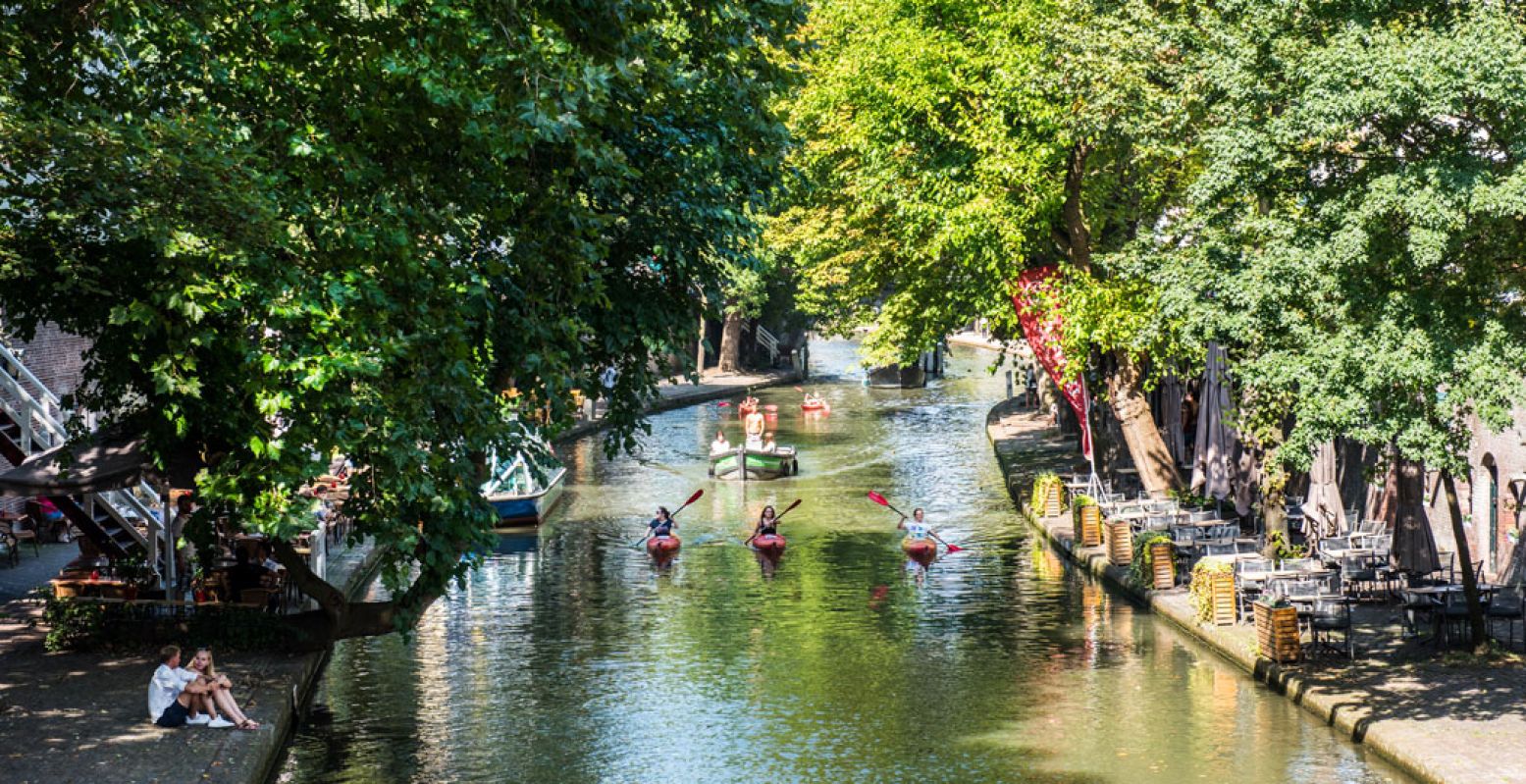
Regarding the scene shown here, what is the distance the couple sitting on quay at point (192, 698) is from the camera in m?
17.9

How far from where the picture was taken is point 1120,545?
96.5 ft

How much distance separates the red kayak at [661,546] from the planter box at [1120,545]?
8.47m

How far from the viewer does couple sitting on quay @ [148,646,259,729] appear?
17.9 metres

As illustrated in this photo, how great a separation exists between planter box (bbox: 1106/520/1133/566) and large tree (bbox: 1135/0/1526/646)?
32.7 feet

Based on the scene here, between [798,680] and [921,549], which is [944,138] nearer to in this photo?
[921,549]

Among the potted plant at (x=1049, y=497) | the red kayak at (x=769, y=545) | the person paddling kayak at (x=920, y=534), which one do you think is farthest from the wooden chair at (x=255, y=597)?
the potted plant at (x=1049, y=497)

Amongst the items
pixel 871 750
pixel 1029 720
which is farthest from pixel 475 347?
pixel 1029 720

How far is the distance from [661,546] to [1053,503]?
857 cm

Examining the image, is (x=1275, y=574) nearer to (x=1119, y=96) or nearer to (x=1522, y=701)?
(x=1522, y=701)

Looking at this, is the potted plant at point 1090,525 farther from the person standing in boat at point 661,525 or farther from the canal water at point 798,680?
the person standing in boat at point 661,525

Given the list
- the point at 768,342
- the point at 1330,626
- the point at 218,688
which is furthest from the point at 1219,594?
the point at 768,342

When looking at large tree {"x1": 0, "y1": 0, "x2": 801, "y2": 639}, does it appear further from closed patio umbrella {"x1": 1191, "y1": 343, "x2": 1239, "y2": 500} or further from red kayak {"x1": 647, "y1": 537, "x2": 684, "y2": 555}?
closed patio umbrella {"x1": 1191, "y1": 343, "x2": 1239, "y2": 500}

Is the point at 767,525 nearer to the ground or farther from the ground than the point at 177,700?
farther from the ground

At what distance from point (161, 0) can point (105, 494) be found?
44.9 feet
